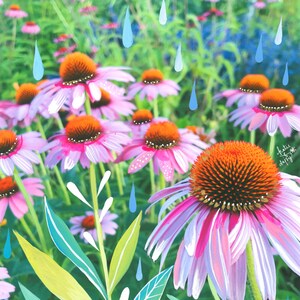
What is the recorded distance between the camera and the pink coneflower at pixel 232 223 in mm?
511

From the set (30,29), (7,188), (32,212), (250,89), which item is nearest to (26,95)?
(7,188)

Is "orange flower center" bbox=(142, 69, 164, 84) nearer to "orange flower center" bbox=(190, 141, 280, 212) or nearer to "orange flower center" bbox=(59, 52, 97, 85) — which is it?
"orange flower center" bbox=(59, 52, 97, 85)

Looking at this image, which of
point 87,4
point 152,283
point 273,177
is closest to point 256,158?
point 273,177

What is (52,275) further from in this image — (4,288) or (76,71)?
(76,71)

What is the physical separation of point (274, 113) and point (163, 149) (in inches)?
8.7

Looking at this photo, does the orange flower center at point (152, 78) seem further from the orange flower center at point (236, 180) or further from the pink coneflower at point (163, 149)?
the orange flower center at point (236, 180)

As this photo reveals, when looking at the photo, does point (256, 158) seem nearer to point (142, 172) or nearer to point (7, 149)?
point (7, 149)

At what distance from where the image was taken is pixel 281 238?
525 mm

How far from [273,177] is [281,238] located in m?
0.10

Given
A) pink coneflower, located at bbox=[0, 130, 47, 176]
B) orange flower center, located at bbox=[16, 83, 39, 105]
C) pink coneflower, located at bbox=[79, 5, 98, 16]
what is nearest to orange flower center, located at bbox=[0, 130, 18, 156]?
pink coneflower, located at bbox=[0, 130, 47, 176]

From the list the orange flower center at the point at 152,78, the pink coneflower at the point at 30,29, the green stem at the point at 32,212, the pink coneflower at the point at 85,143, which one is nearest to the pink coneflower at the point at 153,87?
the orange flower center at the point at 152,78

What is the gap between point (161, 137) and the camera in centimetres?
98

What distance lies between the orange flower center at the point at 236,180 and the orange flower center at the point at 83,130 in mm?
Answer: 372

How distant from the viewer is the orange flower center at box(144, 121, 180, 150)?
38.5 inches
